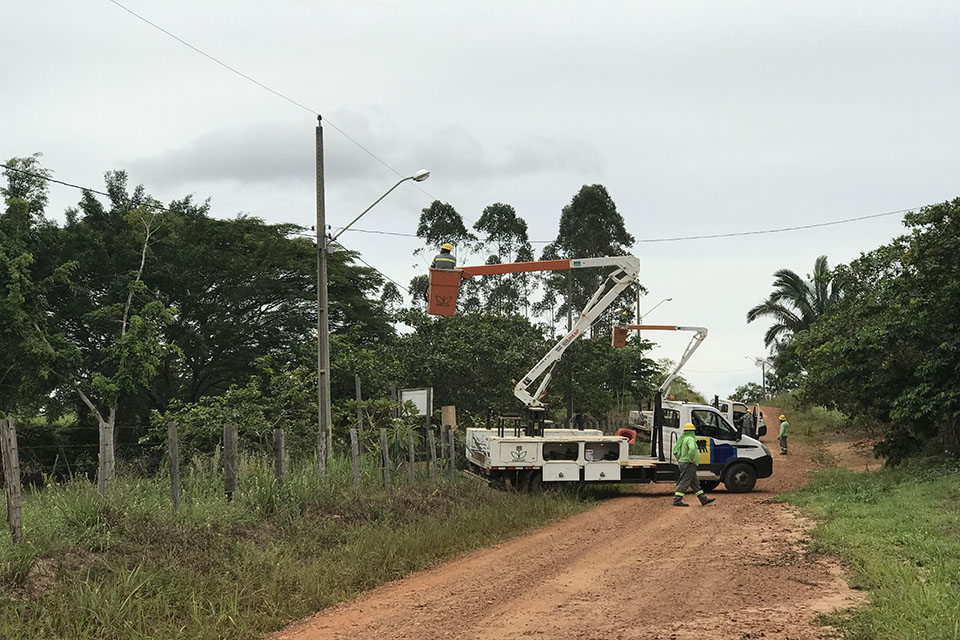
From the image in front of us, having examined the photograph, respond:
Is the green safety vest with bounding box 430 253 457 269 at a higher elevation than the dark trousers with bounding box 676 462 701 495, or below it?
higher

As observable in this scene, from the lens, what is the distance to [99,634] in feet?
25.7

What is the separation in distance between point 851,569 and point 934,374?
11.5m

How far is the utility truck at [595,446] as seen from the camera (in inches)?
734

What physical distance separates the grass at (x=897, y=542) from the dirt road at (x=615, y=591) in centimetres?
41

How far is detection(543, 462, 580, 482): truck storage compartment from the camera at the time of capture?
61.7 feet

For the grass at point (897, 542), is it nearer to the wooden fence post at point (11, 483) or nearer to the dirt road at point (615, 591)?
the dirt road at point (615, 591)

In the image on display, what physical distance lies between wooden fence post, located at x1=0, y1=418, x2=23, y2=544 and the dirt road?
9.98 feet

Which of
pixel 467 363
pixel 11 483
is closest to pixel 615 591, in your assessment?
pixel 11 483

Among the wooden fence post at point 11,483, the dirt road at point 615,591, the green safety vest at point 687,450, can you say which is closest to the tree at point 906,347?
the green safety vest at point 687,450

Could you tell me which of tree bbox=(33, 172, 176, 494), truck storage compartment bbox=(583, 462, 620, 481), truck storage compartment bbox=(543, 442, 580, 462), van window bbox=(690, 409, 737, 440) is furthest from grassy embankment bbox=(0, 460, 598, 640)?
tree bbox=(33, 172, 176, 494)

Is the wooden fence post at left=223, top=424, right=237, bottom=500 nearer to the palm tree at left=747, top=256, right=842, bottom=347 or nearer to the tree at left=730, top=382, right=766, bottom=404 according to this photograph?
the palm tree at left=747, top=256, right=842, bottom=347

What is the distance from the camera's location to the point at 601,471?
755 inches

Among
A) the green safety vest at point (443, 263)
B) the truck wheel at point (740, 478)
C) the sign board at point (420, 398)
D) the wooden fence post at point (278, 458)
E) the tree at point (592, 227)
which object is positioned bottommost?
the truck wheel at point (740, 478)

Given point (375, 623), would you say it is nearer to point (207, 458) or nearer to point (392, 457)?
point (207, 458)
